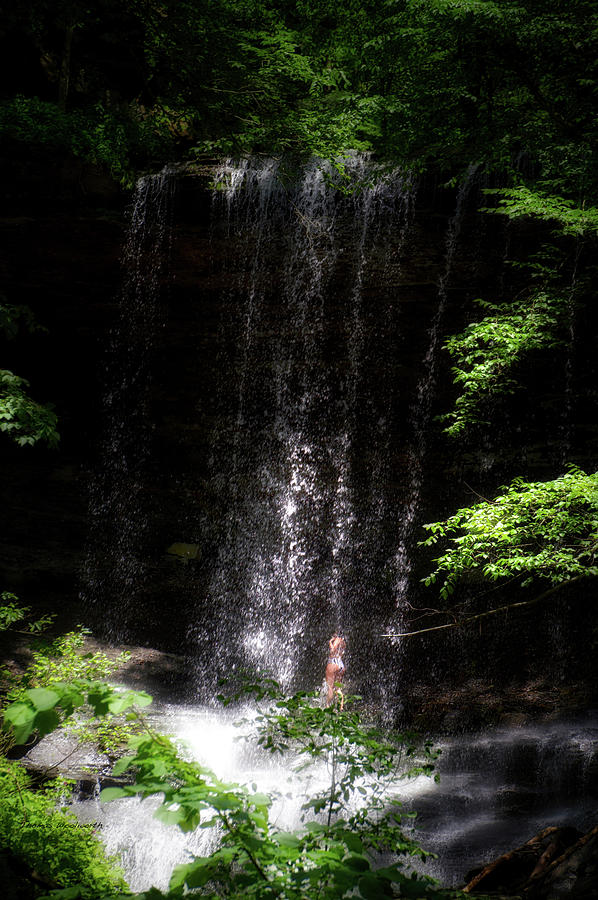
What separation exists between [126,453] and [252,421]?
301 centimetres

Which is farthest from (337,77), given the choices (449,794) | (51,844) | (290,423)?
(51,844)

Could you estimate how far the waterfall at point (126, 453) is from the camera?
10.5 m

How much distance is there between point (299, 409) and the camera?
11.1 meters

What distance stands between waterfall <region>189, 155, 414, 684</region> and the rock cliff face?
41 mm

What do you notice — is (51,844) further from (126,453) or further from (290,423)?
(126,453)

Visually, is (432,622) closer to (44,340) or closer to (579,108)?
(579,108)

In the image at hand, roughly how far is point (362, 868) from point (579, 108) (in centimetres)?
687

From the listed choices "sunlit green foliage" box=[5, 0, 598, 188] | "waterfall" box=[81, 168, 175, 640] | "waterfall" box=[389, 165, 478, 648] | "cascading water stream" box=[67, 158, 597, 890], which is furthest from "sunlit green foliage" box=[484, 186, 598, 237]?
"waterfall" box=[81, 168, 175, 640]

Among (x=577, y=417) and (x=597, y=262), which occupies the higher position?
(x=597, y=262)

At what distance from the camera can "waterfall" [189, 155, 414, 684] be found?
30.8 ft

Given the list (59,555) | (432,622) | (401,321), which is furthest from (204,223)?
(432,622)

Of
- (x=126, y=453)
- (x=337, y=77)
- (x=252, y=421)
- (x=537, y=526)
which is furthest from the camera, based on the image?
(x=126, y=453)

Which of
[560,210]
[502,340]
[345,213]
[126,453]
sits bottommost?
[126,453]

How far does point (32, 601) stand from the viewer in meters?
10.8
